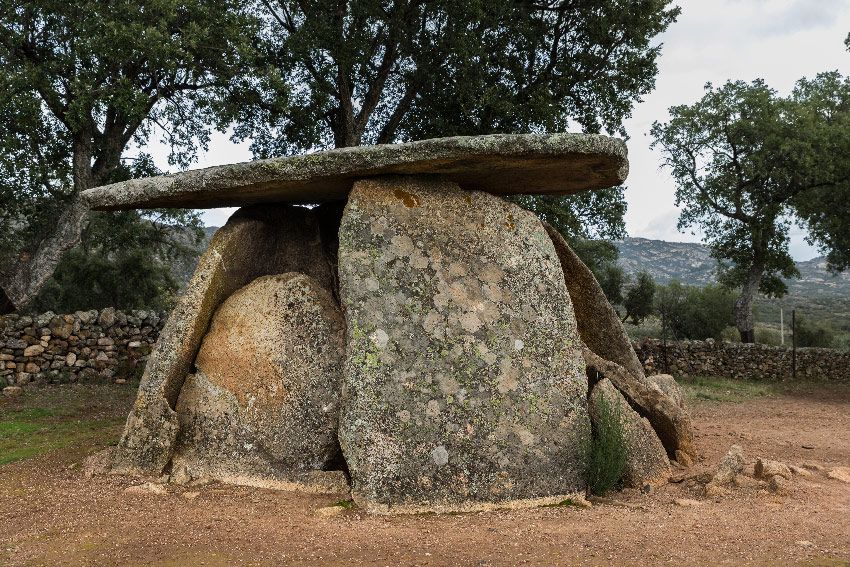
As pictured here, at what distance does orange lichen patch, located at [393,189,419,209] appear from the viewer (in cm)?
743

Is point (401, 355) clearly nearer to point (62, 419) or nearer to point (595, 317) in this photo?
point (595, 317)

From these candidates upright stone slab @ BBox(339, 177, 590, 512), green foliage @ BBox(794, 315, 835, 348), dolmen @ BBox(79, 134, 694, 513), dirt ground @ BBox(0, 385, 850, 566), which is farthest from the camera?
green foliage @ BBox(794, 315, 835, 348)

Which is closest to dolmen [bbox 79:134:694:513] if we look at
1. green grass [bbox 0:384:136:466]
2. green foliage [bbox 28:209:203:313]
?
green grass [bbox 0:384:136:466]

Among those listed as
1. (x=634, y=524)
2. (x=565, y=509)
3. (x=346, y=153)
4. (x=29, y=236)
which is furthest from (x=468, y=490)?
(x=29, y=236)

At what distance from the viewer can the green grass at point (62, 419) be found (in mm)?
9008

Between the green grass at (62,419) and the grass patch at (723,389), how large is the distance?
12232 mm

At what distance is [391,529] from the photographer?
5672mm

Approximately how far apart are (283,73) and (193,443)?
38.3 feet

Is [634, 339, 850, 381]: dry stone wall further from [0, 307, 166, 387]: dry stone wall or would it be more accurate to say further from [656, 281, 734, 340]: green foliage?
[0, 307, 166, 387]: dry stone wall

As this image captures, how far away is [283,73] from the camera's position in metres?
16.8

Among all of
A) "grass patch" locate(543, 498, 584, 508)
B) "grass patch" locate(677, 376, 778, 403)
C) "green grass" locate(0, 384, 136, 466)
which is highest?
"green grass" locate(0, 384, 136, 466)

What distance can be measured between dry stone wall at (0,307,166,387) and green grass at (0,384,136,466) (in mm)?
559

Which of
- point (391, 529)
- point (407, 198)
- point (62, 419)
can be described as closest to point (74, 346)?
point (62, 419)

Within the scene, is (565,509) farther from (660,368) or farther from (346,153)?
(660,368)
